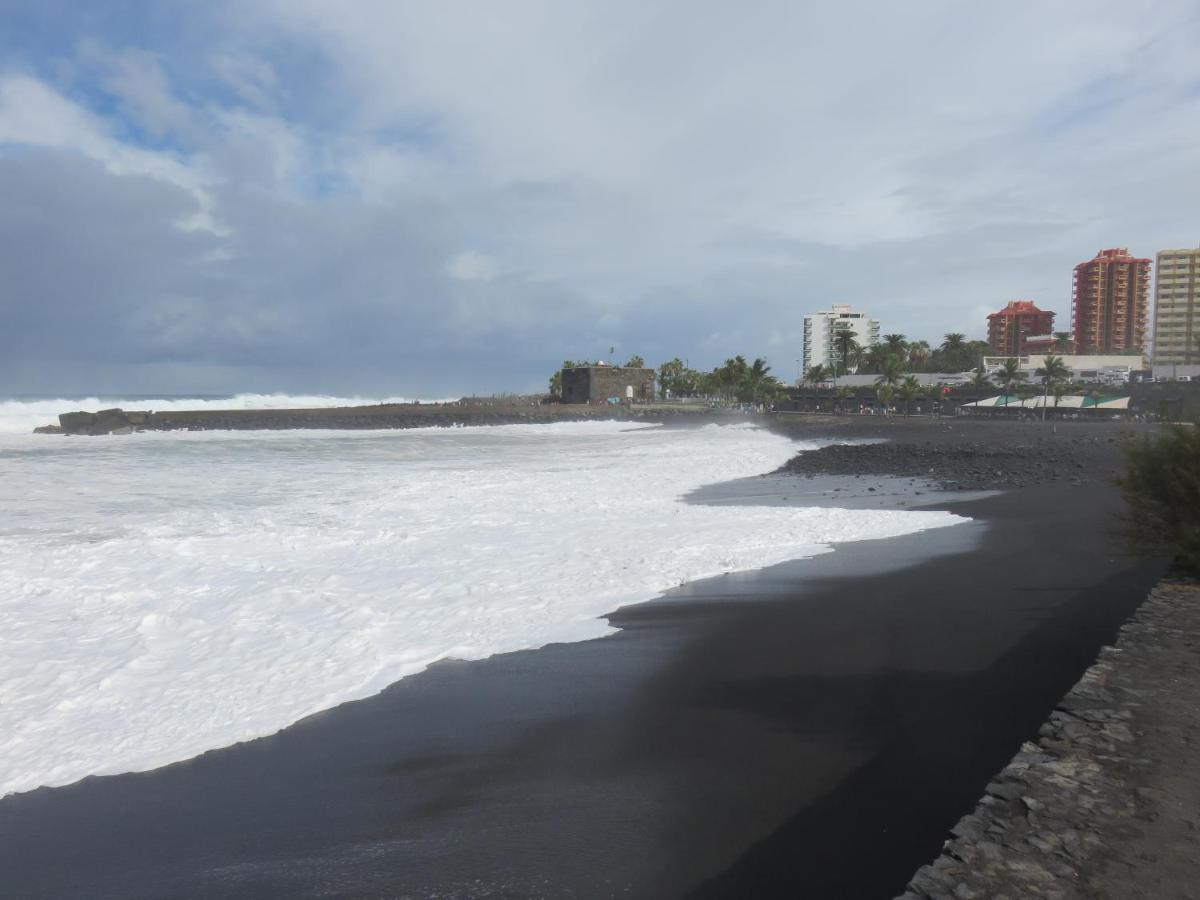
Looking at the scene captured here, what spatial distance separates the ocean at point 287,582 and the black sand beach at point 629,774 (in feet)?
1.91

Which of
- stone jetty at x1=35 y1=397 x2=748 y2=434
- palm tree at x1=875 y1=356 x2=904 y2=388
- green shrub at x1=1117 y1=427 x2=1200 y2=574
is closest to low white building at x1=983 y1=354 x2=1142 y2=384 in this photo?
palm tree at x1=875 y1=356 x2=904 y2=388

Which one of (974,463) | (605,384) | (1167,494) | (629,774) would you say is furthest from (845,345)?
(629,774)

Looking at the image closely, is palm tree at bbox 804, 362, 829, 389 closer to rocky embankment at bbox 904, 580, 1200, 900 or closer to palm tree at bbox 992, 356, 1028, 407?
palm tree at bbox 992, 356, 1028, 407

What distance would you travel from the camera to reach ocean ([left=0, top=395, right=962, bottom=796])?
17.7ft

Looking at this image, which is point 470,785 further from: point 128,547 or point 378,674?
point 128,547

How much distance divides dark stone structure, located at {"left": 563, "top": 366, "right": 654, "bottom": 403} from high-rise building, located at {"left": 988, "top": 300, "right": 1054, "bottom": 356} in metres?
80.0

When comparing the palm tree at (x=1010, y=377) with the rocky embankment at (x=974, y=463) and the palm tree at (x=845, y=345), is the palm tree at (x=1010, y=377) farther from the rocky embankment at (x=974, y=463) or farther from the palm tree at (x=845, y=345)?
the rocky embankment at (x=974, y=463)

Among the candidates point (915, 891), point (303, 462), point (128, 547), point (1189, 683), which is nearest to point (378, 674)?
point (915, 891)

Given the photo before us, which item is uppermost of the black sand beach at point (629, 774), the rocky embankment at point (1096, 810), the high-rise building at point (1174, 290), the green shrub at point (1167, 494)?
the high-rise building at point (1174, 290)

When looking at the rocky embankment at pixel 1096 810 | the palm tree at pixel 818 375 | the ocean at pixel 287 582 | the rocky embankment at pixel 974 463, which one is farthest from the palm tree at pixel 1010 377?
the rocky embankment at pixel 1096 810

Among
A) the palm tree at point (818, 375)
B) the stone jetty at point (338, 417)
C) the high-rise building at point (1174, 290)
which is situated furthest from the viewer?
the palm tree at point (818, 375)

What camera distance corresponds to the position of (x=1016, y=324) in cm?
14362

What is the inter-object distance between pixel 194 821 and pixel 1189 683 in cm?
537

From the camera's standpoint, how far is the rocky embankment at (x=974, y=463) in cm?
1909
